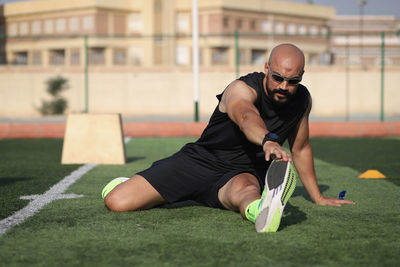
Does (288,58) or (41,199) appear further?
Result: (41,199)

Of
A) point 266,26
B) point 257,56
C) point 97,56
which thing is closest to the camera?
point 97,56

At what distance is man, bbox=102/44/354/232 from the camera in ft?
14.4

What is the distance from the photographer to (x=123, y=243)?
3.85 meters

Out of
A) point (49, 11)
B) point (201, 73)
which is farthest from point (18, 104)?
point (49, 11)

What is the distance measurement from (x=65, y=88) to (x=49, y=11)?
28.1 meters

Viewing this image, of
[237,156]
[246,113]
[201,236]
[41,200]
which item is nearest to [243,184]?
[237,156]

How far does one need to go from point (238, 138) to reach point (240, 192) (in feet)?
1.56

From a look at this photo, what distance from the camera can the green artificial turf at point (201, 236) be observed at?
11.4 feet

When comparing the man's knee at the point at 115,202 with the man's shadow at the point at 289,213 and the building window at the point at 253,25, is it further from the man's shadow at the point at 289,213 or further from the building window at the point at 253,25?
the building window at the point at 253,25

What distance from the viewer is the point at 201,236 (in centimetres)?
405

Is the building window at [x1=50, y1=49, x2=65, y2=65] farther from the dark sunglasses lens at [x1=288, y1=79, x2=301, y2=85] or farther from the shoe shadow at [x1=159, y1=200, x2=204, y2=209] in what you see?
the dark sunglasses lens at [x1=288, y1=79, x2=301, y2=85]

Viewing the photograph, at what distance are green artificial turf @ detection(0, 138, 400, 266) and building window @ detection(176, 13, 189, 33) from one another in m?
59.7

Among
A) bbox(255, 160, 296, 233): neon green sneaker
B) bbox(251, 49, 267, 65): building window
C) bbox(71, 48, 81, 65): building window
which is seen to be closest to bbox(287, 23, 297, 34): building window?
bbox(251, 49, 267, 65): building window

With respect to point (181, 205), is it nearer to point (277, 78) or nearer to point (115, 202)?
point (115, 202)
